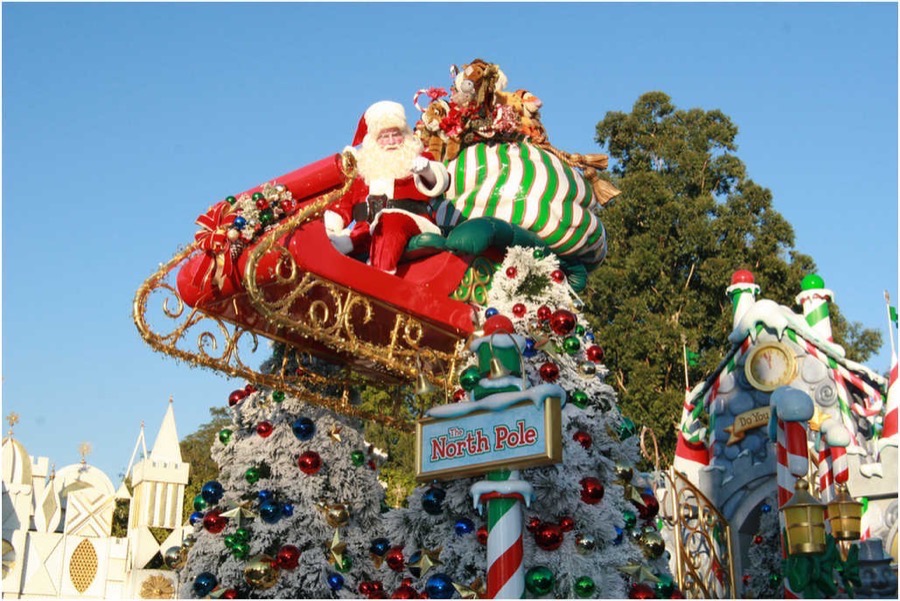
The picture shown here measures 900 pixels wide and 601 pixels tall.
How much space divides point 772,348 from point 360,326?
21.7 feet

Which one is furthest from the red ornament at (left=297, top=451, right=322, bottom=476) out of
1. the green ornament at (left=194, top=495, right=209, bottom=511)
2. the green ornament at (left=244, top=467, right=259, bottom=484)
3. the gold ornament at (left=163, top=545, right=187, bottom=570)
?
the gold ornament at (left=163, top=545, right=187, bottom=570)

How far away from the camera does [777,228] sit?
22.9 m

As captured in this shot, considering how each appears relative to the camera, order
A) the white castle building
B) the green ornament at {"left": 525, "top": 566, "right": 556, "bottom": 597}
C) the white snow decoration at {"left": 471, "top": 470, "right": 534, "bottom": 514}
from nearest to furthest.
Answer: the white snow decoration at {"left": 471, "top": 470, "right": 534, "bottom": 514}, the green ornament at {"left": 525, "top": 566, "right": 556, "bottom": 597}, the white castle building

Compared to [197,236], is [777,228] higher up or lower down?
higher up

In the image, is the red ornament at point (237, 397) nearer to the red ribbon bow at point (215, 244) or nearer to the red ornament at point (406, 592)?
the red ribbon bow at point (215, 244)

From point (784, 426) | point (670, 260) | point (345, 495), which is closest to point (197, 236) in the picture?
point (345, 495)

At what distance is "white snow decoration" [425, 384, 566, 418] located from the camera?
680cm

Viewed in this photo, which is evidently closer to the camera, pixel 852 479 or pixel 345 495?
pixel 345 495

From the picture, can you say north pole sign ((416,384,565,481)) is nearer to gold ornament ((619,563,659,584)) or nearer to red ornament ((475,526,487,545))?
red ornament ((475,526,487,545))

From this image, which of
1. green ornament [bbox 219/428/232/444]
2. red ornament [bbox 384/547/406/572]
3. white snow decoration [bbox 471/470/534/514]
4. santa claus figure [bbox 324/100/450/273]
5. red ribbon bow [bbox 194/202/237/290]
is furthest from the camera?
green ornament [bbox 219/428/232/444]

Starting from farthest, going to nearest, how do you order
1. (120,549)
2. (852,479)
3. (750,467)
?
1. (120,549)
2. (750,467)
3. (852,479)

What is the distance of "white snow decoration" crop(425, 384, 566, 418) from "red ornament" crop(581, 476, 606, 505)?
4.49 ft

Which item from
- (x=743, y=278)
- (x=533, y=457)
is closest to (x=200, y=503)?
(x=533, y=457)

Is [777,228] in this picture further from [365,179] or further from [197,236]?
[197,236]
